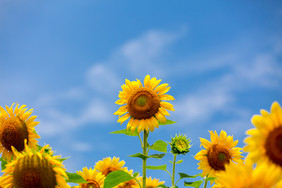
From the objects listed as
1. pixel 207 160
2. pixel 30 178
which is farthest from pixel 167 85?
pixel 30 178

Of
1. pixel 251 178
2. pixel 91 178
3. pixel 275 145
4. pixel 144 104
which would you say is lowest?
pixel 251 178

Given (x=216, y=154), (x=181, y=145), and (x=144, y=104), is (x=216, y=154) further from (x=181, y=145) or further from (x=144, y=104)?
(x=144, y=104)

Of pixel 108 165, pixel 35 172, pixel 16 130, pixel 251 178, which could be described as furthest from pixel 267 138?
pixel 108 165

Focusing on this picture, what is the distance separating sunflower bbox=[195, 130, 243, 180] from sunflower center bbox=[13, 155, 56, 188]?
8.80 ft

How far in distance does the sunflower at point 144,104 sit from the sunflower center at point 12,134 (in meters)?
1.59

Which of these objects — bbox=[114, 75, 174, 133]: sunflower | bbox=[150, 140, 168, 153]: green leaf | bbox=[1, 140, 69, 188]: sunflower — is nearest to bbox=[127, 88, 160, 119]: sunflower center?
bbox=[114, 75, 174, 133]: sunflower

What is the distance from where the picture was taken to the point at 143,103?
19.0ft

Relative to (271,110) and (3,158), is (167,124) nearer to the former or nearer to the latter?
(3,158)

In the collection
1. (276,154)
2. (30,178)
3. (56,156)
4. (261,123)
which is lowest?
(276,154)

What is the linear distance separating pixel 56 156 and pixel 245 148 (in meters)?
2.65

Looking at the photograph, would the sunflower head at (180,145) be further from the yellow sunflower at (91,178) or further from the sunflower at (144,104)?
the yellow sunflower at (91,178)

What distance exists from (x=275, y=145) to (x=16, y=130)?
3957 millimetres

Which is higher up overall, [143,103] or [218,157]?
[143,103]

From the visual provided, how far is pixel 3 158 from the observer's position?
17.5 ft
